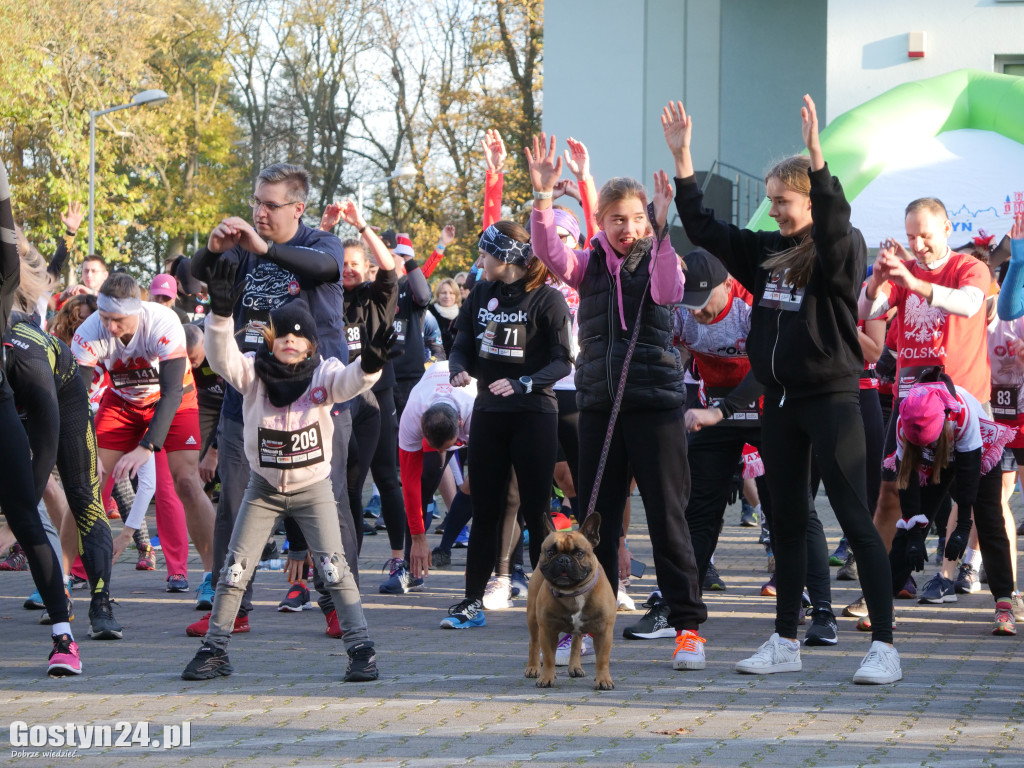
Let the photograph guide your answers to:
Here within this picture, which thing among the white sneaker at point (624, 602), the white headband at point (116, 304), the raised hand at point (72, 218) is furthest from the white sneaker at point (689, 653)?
the raised hand at point (72, 218)

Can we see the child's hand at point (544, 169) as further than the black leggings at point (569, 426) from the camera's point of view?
No

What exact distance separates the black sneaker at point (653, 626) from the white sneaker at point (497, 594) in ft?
4.00

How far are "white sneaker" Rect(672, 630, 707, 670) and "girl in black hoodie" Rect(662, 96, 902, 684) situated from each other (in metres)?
0.18

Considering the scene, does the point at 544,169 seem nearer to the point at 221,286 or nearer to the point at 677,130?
the point at 677,130

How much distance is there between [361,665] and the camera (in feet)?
18.9

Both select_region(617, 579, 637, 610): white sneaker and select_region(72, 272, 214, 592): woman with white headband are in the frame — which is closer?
select_region(617, 579, 637, 610): white sneaker

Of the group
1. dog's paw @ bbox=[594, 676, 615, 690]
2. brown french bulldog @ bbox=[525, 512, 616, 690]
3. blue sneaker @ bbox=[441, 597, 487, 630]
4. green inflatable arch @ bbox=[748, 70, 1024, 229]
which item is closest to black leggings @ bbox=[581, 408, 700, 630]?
brown french bulldog @ bbox=[525, 512, 616, 690]

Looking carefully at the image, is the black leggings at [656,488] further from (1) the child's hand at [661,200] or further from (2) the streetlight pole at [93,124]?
(2) the streetlight pole at [93,124]

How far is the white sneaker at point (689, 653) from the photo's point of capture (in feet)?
19.5

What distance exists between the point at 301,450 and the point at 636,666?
1.88 m

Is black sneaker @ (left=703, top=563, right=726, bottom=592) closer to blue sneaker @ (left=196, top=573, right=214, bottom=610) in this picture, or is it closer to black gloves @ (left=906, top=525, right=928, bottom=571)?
black gloves @ (left=906, top=525, right=928, bottom=571)

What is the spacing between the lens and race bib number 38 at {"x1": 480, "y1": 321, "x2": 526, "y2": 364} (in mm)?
7379

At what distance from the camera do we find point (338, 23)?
41000 millimetres

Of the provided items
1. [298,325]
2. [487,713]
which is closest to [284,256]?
[298,325]
